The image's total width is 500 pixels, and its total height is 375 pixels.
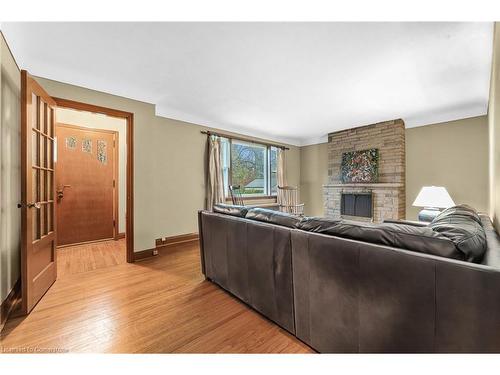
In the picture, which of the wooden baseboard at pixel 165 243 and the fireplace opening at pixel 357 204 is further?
the fireplace opening at pixel 357 204

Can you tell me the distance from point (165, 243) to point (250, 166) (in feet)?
8.71

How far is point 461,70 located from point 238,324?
3.58 metres

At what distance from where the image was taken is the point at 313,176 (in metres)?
6.43

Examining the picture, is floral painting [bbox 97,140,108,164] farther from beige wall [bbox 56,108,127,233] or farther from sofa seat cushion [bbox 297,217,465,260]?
sofa seat cushion [bbox 297,217,465,260]

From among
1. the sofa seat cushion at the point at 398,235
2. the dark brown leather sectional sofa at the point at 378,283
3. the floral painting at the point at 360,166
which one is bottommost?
the dark brown leather sectional sofa at the point at 378,283

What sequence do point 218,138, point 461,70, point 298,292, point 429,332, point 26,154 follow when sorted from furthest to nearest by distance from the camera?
point 218,138, point 461,70, point 26,154, point 298,292, point 429,332

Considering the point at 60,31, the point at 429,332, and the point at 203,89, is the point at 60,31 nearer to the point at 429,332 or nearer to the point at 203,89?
the point at 203,89

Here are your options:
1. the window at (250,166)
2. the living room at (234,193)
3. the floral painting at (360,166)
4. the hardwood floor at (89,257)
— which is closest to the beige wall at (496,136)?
the living room at (234,193)

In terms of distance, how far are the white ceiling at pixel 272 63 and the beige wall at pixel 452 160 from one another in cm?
31

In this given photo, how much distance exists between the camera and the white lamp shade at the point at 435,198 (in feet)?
10.3

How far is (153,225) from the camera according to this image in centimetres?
349

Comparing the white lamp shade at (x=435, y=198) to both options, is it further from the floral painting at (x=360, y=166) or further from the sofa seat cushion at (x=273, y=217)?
the sofa seat cushion at (x=273, y=217)

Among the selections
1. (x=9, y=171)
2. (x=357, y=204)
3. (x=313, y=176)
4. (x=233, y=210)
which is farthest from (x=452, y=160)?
(x=9, y=171)
